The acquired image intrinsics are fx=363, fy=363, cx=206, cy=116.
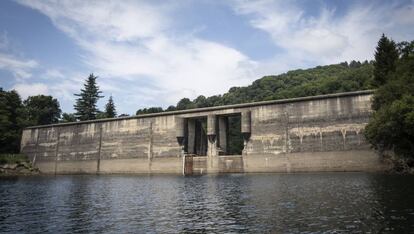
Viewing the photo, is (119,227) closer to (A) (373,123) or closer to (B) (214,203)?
(B) (214,203)

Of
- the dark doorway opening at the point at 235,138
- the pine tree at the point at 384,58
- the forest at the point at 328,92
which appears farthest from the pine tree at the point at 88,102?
the pine tree at the point at 384,58

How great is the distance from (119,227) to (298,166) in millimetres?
36967

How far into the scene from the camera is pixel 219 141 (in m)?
57.4

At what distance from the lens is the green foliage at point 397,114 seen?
102 ft

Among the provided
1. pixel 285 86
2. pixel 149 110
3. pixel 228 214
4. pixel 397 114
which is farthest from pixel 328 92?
pixel 228 214

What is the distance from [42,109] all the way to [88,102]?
1110 cm

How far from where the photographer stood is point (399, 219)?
12.2 meters

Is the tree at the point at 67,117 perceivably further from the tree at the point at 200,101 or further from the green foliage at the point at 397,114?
the green foliage at the point at 397,114

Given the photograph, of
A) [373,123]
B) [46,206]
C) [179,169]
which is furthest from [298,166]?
[46,206]

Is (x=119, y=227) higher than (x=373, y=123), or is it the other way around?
(x=373, y=123)

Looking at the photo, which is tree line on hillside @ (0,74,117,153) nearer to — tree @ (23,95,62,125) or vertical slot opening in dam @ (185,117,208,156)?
tree @ (23,95,62,125)

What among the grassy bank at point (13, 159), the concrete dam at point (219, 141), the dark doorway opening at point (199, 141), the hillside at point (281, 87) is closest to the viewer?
the concrete dam at point (219, 141)

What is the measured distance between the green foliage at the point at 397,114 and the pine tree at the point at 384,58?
7577mm

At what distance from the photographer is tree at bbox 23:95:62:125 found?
87.7 m
